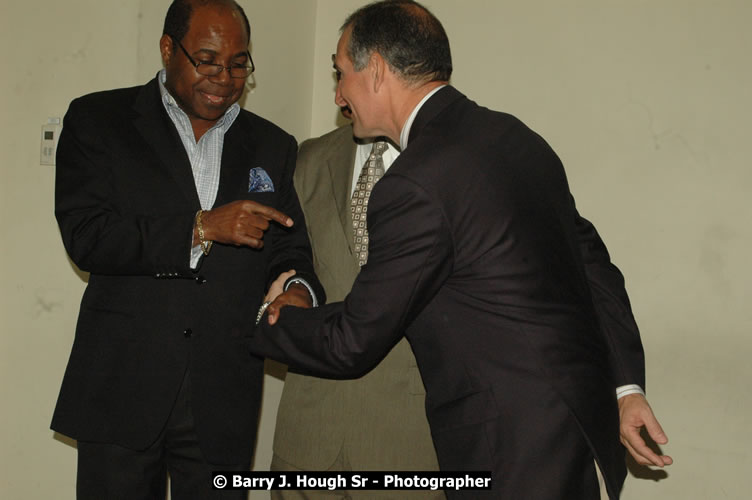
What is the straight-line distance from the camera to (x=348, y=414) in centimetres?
223

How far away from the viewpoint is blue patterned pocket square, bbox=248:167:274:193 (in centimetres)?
230

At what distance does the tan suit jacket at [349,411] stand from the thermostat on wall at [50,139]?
108 cm

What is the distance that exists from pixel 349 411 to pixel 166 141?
3.16ft

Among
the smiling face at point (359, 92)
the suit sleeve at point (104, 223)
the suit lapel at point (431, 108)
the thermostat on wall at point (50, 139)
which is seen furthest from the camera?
the thermostat on wall at point (50, 139)

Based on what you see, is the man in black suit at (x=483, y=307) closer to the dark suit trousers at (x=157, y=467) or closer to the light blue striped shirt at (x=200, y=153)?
the dark suit trousers at (x=157, y=467)

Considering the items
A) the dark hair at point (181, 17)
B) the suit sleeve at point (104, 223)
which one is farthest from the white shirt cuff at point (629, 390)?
the dark hair at point (181, 17)

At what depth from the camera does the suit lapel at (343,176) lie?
2.28 metres

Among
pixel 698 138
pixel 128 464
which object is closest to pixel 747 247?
pixel 698 138

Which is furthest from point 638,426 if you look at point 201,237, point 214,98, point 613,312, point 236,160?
point 214,98

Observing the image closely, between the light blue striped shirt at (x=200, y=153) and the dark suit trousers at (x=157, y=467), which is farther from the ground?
the light blue striped shirt at (x=200, y=153)

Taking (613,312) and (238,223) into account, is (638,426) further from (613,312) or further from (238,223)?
(238,223)

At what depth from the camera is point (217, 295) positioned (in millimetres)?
2197

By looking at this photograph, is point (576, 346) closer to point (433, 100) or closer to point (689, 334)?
point (433, 100)

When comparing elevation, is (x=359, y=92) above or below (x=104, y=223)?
above
